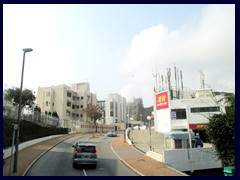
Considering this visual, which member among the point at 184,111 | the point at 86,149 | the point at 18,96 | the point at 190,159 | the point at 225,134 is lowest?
the point at 190,159

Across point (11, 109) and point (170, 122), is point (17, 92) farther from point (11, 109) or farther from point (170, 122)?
point (170, 122)

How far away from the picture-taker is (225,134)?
17.5 meters

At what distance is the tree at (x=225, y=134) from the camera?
56.4 feet

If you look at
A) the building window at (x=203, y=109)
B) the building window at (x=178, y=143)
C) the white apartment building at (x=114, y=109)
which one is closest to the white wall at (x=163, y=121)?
the building window at (x=203, y=109)

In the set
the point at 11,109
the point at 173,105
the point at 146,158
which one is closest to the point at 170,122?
the point at 173,105

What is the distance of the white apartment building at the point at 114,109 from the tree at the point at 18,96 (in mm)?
52571

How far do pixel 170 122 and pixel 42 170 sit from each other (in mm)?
34466

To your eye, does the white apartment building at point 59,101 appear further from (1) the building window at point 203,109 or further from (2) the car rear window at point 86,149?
(2) the car rear window at point 86,149

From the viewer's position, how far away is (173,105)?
157 ft

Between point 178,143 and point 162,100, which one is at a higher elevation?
point 162,100

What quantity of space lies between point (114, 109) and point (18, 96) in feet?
196

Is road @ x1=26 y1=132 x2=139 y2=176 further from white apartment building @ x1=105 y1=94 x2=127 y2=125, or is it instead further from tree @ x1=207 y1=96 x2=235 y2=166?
white apartment building @ x1=105 y1=94 x2=127 y2=125

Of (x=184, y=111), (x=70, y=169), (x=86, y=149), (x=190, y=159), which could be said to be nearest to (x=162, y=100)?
(x=184, y=111)

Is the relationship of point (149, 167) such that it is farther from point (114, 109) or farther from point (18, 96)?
point (114, 109)
